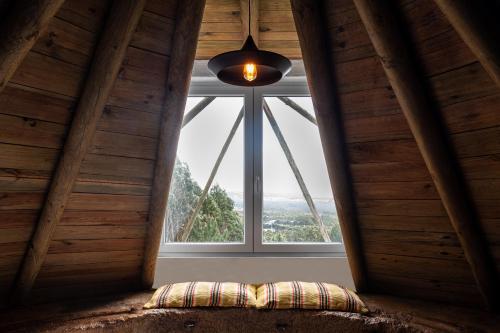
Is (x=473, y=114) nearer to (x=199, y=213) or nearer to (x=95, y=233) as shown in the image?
(x=199, y=213)

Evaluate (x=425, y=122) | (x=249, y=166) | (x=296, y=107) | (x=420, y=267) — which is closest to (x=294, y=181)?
(x=249, y=166)

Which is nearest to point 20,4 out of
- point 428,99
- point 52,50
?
point 52,50

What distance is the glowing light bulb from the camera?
64.2 inches

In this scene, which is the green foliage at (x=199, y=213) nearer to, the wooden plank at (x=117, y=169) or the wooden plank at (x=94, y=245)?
the wooden plank at (x=94, y=245)

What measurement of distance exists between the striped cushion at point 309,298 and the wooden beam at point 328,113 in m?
0.27

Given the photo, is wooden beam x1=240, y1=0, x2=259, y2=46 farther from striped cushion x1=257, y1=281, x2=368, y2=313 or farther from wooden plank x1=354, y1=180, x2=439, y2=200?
striped cushion x1=257, y1=281, x2=368, y2=313

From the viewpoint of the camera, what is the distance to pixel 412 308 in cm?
249

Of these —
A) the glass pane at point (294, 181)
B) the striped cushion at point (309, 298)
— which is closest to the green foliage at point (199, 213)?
the glass pane at point (294, 181)

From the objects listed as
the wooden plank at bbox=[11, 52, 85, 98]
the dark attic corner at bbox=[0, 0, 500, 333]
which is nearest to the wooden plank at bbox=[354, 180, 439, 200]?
the dark attic corner at bbox=[0, 0, 500, 333]

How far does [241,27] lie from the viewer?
2.41 metres

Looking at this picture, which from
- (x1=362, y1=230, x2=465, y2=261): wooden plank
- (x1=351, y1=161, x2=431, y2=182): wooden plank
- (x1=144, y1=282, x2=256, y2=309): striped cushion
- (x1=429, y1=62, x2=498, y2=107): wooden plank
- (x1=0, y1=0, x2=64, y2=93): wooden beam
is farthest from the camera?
(x1=144, y1=282, x2=256, y2=309): striped cushion

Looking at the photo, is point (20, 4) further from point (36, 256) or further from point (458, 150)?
point (458, 150)

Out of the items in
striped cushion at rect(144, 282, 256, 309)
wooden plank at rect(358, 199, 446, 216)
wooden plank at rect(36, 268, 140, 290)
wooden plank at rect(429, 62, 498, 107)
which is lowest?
striped cushion at rect(144, 282, 256, 309)

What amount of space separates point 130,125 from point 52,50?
572 mm
